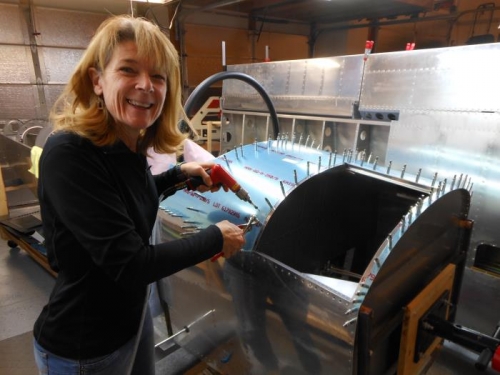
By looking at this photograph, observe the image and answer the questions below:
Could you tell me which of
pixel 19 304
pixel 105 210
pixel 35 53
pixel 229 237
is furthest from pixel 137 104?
pixel 35 53

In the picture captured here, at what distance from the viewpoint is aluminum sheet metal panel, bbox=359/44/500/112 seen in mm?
2092

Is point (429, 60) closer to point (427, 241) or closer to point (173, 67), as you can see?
point (427, 241)

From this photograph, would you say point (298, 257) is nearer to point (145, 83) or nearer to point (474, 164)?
point (145, 83)

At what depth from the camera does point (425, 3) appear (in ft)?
15.4

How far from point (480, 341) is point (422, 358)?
21cm

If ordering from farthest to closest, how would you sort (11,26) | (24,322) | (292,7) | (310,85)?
(292,7) → (11,26) → (310,85) → (24,322)

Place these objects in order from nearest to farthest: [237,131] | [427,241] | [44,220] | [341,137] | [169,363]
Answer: [44,220] → [427,241] → [169,363] → [341,137] → [237,131]

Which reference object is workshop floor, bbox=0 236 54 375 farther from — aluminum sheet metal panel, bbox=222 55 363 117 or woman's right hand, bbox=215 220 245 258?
aluminum sheet metal panel, bbox=222 55 363 117

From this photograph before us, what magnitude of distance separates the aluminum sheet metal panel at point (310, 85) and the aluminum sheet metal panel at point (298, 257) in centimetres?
148

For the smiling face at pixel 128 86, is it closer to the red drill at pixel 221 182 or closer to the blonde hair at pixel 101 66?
the blonde hair at pixel 101 66

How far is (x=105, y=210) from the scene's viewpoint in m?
0.74

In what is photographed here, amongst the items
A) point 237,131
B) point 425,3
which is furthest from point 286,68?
point 425,3

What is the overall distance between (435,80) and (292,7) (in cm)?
415

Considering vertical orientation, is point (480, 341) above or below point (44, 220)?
below
